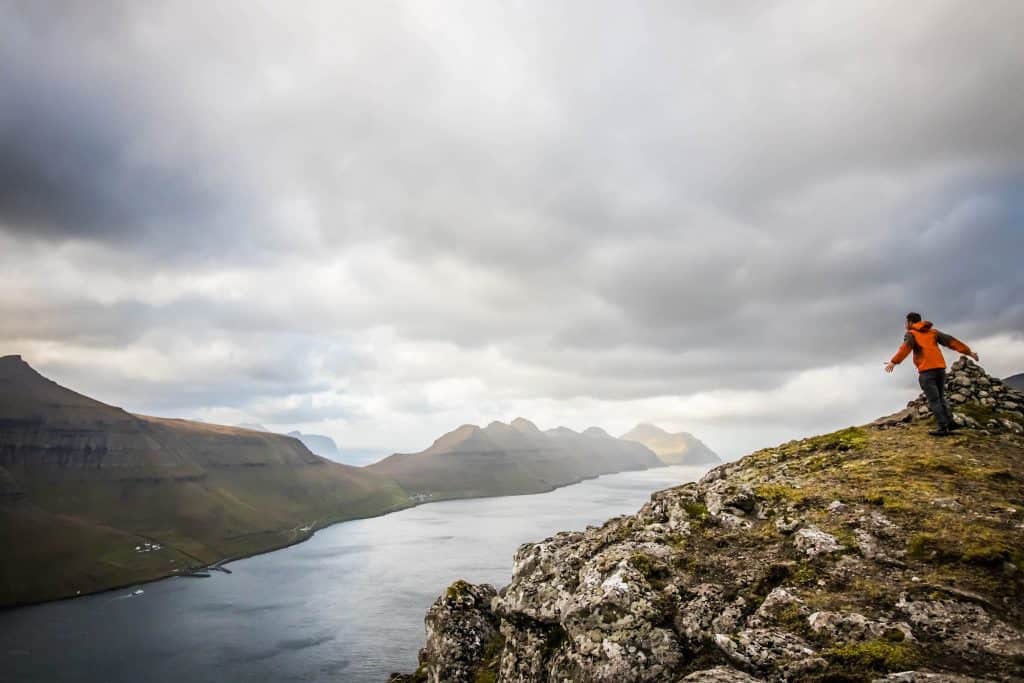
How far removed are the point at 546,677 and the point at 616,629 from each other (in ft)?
12.6

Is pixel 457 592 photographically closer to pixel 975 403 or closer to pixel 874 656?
pixel 874 656

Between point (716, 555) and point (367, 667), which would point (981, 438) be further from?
point (367, 667)

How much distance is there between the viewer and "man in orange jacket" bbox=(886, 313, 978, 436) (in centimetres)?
2181

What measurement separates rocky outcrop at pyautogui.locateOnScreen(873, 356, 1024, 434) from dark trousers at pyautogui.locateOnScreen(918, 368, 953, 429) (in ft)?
3.83

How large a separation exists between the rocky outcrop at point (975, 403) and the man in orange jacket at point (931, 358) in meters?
1.28

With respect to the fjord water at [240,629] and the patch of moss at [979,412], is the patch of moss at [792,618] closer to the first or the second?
the patch of moss at [979,412]

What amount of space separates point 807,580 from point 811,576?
0.73 ft

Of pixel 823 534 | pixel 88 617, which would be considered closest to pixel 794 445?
pixel 823 534

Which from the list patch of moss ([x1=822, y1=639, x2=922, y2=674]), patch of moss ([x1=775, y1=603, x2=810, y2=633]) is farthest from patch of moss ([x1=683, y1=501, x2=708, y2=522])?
patch of moss ([x1=822, y1=639, x2=922, y2=674])

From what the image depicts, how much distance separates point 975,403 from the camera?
78.1 ft

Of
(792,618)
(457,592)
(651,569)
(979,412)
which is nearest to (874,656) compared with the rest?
(792,618)

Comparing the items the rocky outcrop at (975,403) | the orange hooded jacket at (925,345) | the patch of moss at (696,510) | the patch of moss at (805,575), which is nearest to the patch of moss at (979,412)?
the rocky outcrop at (975,403)

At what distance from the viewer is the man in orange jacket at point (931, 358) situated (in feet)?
71.6

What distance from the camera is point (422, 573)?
7382 inches
